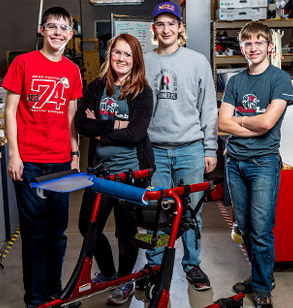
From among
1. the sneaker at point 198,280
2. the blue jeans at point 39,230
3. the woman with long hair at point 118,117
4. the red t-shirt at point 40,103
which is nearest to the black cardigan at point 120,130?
the woman with long hair at point 118,117

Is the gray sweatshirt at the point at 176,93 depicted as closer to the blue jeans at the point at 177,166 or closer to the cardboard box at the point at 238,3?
the blue jeans at the point at 177,166

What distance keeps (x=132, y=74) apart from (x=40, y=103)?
55 centimetres

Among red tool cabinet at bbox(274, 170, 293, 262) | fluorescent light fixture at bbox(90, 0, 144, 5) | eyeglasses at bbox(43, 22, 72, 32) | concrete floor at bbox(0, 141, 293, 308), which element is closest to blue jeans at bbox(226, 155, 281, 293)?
concrete floor at bbox(0, 141, 293, 308)

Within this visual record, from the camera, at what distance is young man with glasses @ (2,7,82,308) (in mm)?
2279

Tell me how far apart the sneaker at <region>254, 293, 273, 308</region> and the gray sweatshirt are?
3.32ft

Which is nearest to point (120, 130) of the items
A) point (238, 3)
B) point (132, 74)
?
point (132, 74)

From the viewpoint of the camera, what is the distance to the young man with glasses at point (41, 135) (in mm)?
2279

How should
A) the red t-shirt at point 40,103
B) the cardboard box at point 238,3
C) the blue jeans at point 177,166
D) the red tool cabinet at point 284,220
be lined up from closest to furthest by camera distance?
the red t-shirt at point 40,103 → the blue jeans at point 177,166 → the red tool cabinet at point 284,220 → the cardboard box at point 238,3

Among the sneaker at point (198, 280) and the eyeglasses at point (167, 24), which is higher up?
the eyeglasses at point (167, 24)

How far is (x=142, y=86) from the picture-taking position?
2.49 meters

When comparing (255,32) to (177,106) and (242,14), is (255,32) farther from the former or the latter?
(242,14)

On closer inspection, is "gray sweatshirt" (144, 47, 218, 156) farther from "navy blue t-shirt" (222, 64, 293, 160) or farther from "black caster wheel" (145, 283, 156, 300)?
"black caster wheel" (145, 283, 156, 300)

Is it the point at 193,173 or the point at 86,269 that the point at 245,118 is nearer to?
the point at 193,173

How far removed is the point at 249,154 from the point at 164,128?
535 millimetres
